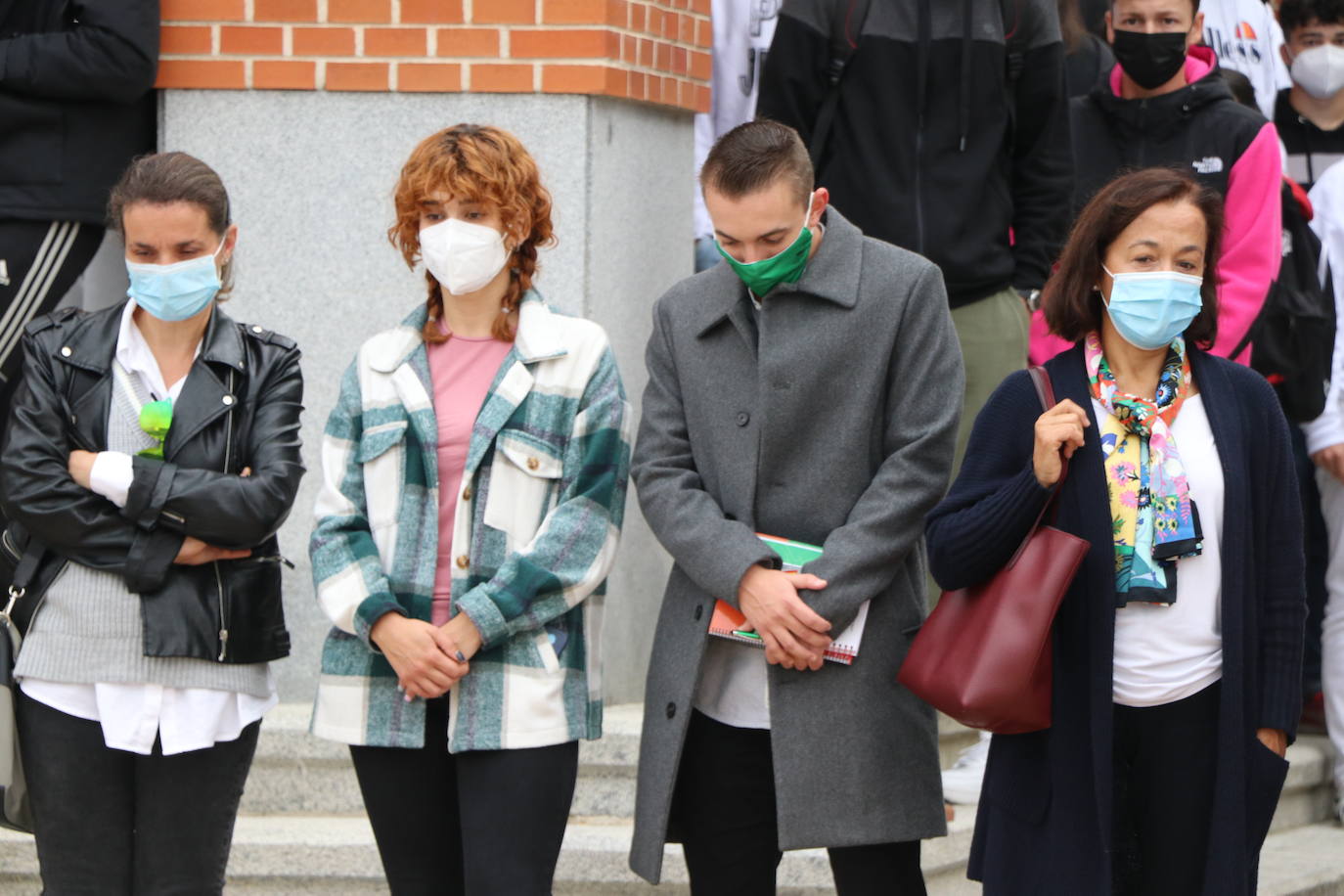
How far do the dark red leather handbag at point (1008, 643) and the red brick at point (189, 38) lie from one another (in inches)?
120

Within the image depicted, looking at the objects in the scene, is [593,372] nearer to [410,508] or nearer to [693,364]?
[693,364]

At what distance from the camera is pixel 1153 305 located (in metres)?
3.61

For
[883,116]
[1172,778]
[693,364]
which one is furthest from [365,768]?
[883,116]

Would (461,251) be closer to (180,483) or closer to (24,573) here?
(180,483)

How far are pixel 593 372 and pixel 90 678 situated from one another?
1221 millimetres

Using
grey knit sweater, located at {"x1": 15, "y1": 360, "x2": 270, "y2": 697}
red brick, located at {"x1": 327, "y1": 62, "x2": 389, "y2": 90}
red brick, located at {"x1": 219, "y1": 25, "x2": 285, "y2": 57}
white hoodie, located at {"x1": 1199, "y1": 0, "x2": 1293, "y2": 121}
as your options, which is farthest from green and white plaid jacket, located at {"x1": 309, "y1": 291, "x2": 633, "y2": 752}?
white hoodie, located at {"x1": 1199, "y1": 0, "x2": 1293, "y2": 121}

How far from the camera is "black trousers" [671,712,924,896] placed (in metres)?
3.92

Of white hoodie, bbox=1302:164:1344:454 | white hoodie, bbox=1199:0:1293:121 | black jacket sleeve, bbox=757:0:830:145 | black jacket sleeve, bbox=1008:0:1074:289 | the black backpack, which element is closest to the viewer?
black jacket sleeve, bbox=757:0:830:145

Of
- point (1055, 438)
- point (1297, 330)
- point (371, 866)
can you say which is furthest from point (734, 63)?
point (1055, 438)

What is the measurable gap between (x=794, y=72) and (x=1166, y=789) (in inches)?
96.6

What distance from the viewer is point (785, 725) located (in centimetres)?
382

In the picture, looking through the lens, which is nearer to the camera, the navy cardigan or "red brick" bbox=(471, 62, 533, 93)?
the navy cardigan

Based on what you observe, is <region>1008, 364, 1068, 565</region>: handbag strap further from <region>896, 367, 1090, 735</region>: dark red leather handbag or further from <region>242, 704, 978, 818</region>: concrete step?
<region>242, 704, 978, 818</region>: concrete step

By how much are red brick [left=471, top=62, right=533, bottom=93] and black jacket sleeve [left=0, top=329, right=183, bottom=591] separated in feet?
6.54
